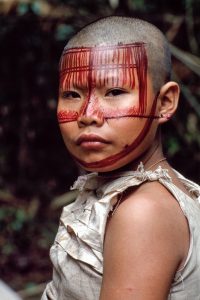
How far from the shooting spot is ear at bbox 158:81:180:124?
75.6 inches

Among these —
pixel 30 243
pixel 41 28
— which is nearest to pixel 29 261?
pixel 30 243

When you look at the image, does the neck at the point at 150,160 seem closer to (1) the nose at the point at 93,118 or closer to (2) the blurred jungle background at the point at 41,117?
(1) the nose at the point at 93,118

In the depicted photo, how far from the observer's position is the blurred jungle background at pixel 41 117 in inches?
162

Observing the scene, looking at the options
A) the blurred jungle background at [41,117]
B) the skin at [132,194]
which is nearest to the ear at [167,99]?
the skin at [132,194]

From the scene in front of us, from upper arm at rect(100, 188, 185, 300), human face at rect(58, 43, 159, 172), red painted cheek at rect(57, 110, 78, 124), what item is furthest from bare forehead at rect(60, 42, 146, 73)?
upper arm at rect(100, 188, 185, 300)

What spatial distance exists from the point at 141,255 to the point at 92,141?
36cm

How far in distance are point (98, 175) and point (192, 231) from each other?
0.38 m

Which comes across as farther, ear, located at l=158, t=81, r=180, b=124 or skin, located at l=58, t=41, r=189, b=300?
ear, located at l=158, t=81, r=180, b=124

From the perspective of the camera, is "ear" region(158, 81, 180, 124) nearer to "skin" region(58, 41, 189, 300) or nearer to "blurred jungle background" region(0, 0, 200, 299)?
"skin" region(58, 41, 189, 300)

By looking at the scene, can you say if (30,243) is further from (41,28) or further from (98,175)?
(98,175)

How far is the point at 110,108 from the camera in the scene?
183 cm

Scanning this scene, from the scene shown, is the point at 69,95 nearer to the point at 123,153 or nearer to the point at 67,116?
the point at 67,116

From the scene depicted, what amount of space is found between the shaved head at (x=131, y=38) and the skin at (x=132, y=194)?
0.13ft

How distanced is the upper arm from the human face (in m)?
0.20
